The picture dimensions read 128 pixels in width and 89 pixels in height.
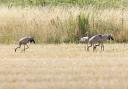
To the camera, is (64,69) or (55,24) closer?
(64,69)

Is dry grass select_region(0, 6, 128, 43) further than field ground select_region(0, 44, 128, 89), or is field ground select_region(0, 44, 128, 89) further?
dry grass select_region(0, 6, 128, 43)

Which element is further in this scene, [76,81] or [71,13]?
[71,13]

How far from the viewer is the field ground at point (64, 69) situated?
549 cm

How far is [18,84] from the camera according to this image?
5.50 m

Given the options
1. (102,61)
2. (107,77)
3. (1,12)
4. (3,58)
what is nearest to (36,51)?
(3,58)

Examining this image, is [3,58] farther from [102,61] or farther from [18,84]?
[18,84]

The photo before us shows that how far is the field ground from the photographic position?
5488 mm

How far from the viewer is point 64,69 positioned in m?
6.51

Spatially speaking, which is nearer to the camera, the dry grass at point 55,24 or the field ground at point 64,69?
the field ground at point 64,69

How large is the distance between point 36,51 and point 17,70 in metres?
2.46

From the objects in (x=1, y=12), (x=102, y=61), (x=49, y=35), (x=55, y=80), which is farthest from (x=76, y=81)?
(x=1, y=12)

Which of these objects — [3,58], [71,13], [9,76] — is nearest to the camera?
[9,76]

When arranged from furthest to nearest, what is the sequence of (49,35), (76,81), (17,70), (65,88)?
(49,35) < (17,70) < (76,81) < (65,88)

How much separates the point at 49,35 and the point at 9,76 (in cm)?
557
